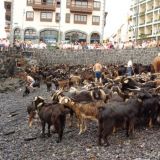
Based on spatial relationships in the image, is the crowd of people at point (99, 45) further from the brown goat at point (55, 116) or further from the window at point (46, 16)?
the brown goat at point (55, 116)

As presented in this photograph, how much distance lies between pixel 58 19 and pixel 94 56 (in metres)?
32.0

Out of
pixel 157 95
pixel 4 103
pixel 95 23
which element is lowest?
pixel 4 103

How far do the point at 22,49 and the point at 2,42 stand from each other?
274cm

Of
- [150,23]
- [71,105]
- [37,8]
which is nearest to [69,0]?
[37,8]

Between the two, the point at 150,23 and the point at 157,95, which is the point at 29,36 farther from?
the point at 157,95

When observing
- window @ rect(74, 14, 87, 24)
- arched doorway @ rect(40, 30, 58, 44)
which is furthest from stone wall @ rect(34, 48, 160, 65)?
window @ rect(74, 14, 87, 24)

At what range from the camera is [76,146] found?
635 inches

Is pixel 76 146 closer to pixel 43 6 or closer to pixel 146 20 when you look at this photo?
pixel 43 6

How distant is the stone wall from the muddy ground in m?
25.6

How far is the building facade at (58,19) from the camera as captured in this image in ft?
266

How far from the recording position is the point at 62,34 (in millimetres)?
80500

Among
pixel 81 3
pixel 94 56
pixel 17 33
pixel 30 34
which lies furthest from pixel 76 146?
pixel 81 3

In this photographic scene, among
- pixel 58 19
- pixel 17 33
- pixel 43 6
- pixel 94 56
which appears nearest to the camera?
pixel 94 56

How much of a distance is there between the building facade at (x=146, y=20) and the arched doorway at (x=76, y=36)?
9.00 m
